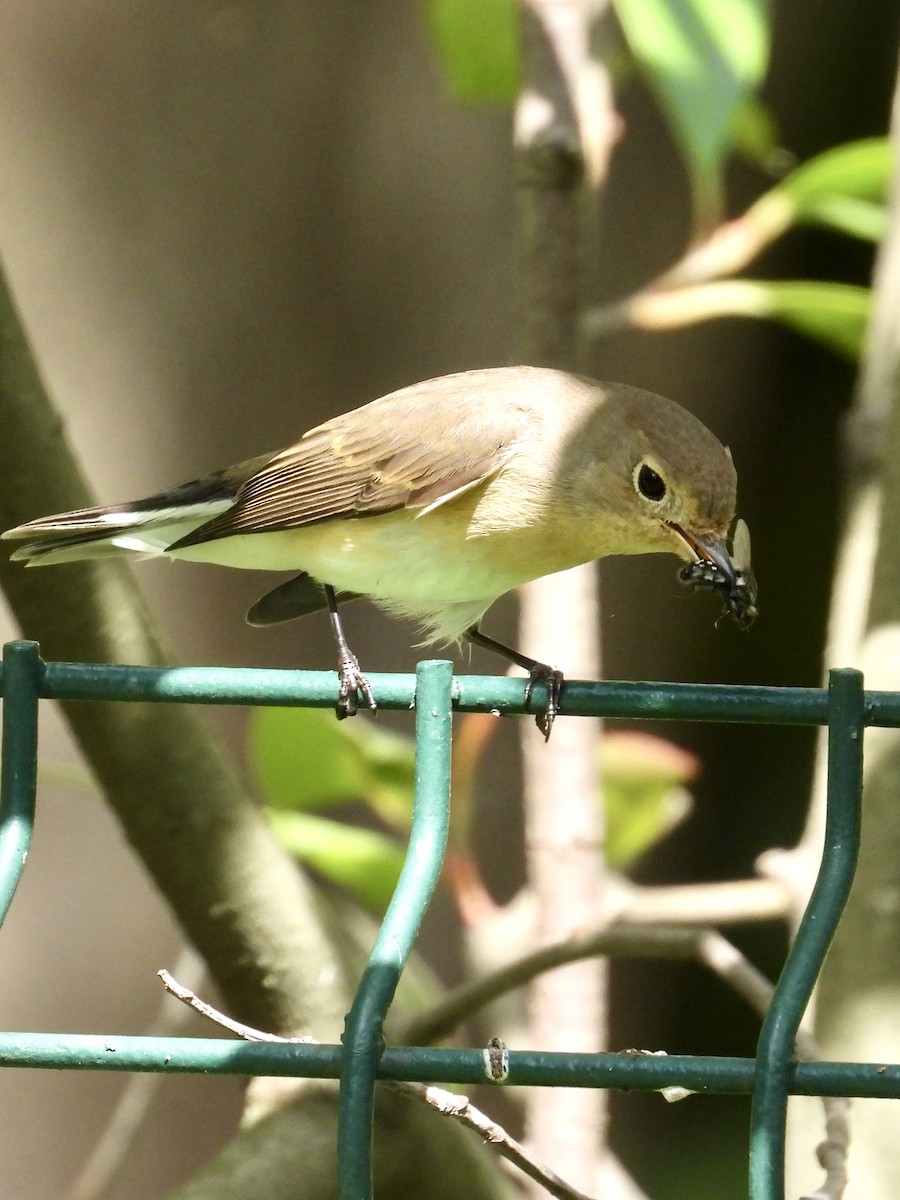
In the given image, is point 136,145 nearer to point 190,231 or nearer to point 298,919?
point 190,231

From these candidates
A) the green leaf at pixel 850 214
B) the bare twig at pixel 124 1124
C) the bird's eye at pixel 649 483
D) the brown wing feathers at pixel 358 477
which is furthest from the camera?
the bare twig at pixel 124 1124

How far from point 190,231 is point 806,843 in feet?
7.72

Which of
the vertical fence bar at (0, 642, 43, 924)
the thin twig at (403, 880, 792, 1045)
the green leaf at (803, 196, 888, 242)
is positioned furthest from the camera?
the green leaf at (803, 196, 888, 242)

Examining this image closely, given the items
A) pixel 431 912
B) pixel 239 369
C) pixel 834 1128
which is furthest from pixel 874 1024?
pixel 239 369

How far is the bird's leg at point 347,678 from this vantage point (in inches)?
53.9

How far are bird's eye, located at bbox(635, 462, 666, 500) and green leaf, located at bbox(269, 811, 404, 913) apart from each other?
0.75 meters

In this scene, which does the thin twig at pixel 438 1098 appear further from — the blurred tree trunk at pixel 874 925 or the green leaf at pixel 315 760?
the green leaf at pixel 315 760

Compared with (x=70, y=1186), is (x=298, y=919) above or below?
above

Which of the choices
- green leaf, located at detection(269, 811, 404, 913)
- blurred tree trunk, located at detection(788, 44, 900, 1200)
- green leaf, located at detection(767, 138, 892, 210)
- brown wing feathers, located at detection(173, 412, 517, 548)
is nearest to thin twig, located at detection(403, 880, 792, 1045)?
blurred tree trunk, located at detection(788, 44, 900, 1200)

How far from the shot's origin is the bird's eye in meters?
2.17

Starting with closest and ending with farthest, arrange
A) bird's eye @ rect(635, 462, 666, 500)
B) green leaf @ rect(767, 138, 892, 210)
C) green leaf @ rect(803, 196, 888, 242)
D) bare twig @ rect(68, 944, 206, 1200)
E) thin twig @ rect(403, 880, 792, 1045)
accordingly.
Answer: thin twig @ rect(403, 880, 792, 1045) < bird's eye @ rect(635, 462, 666, 500) < green leaf @ rect(767, 138, 892, 210) < green leaf @ rect(803, 196, 888, 242) < bare twig @ rect(68, 944, 206, 1200)

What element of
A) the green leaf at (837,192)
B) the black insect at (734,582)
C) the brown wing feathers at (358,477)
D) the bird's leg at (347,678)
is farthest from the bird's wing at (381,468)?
the green leaf at (837,192)

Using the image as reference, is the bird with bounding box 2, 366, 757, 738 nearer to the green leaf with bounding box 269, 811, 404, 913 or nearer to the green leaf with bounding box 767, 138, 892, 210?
the green leaf with bounding box 269, 811, 404, 913

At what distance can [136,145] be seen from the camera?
378cm
